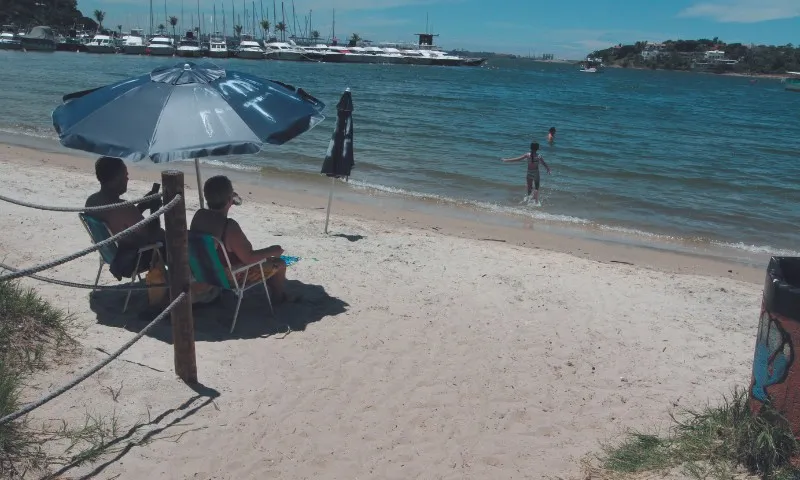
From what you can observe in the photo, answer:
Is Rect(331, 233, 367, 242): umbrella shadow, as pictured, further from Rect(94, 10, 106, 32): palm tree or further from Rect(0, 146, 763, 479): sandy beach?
Rect(94, 10, 106, 32): palm tree

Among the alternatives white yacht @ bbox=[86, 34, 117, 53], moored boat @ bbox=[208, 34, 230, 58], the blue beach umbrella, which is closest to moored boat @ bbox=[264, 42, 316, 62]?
moored boat @ bbox=[208, 34, 230, 58]

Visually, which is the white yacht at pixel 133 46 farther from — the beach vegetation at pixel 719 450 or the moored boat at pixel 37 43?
the beach vegetation at pixel 719 450

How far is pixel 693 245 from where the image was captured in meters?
10.4

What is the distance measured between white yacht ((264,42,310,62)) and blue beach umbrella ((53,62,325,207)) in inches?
3412

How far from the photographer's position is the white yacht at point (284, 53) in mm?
89000

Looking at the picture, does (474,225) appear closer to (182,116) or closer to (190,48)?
(182,116)

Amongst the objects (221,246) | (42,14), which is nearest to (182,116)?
(221,246)

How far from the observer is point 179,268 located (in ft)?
12.9

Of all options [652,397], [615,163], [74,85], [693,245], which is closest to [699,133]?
[615,163]

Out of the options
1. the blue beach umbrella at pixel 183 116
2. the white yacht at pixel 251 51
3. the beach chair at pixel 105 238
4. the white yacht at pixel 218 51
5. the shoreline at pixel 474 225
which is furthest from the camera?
the white yacht at pixel 251 51

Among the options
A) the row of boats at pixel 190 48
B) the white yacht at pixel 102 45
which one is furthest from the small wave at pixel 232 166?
the white yacht at pixel 102 45

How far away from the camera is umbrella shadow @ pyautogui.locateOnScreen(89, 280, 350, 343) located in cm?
525

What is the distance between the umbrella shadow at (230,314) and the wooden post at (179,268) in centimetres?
87

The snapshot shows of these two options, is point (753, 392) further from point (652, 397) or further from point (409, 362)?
point (409, 362)
